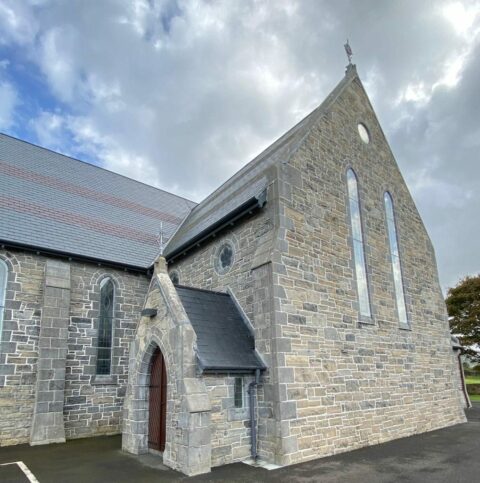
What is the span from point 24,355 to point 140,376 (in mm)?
4897

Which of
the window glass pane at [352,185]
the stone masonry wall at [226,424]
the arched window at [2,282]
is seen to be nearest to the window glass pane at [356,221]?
the window glass pane at [352,185]

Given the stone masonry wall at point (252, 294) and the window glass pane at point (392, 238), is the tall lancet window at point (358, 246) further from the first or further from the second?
the stone masonry wall at point (252, 294)

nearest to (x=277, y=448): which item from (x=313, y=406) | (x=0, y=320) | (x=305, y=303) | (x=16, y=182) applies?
(x=313, y=406)

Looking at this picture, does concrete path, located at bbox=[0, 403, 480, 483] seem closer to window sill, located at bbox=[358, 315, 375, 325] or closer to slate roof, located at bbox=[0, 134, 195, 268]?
window sill, located at bbox=[358, 315, 375, 325]

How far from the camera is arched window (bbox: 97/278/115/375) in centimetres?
1391

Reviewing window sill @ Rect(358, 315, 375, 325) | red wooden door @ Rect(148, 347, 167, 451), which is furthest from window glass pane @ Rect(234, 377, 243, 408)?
window sill @ Rect(358, 315, 375, 325)

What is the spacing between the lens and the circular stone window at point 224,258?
11.6 meters

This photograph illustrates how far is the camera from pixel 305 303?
9.80 m

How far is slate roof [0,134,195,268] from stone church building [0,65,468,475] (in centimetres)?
8

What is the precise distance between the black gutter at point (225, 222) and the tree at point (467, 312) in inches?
1181

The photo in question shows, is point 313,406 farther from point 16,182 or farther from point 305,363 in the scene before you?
point 16,182

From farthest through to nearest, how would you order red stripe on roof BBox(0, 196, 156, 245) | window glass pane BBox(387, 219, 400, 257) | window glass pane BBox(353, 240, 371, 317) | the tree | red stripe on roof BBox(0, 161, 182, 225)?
1. the tree
2. red stripe on roof BBox(0, 161, 182, 225)
3. window glass pane BBox(387, 219, 400, 257)
4. red stripe on roof BBox(0, 196, 156, 245)
5. window glass pane BBox(353, 240, 371, 317)

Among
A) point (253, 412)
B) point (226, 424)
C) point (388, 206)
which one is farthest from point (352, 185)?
point (226, 424)

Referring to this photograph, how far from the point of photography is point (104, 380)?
1359 centimetres
